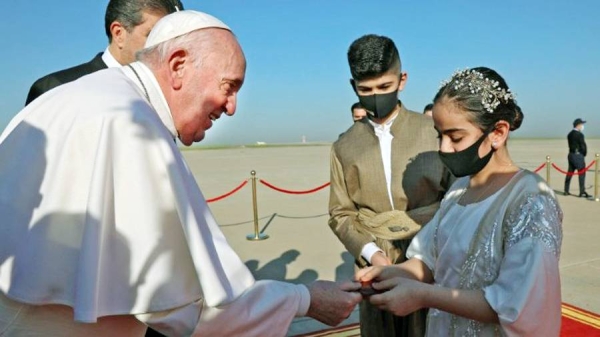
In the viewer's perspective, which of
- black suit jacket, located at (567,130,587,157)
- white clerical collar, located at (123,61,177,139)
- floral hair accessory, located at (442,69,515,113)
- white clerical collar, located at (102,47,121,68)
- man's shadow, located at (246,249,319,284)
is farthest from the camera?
black suit jacket, located at (567,130,587,157)

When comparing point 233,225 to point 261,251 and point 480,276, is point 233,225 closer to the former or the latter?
point 261,251

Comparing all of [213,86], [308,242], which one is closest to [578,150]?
[308,242]

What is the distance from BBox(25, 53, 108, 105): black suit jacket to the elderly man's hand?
1.97 m

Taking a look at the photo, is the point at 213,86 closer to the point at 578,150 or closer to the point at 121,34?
the point at 121,34

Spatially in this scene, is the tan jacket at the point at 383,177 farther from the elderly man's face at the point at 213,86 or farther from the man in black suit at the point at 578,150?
the man in black suit at the point at 578,150

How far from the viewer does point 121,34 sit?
293 cm

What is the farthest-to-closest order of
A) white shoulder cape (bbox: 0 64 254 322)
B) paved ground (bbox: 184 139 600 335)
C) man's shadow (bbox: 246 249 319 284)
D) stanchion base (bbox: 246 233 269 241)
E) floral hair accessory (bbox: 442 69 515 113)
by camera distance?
stanchion base (bbox: 246 233 269 241)
man's shadow (bbox: 246 249 319 284)
paved ground (bbox: 184 139 600 335)
floral hair accessory (bbox: 442 69 515 113)
white shoulder cape (bbox: 0 64 254 322)

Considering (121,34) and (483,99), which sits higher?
(121,34)

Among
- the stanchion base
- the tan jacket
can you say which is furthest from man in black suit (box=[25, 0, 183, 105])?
the stanchion base

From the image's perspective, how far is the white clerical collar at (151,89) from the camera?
65.6 inches

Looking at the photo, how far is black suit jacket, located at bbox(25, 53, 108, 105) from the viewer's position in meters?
2.83

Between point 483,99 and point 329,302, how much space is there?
106 cm

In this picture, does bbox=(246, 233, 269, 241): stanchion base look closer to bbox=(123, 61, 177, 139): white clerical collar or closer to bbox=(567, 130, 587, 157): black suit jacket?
bbox=(123, 61, 177, 139): white clerical collar

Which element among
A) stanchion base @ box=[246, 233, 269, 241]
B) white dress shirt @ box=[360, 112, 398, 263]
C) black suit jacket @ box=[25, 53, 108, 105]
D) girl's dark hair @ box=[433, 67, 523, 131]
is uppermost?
black suit jacket @ box=[25, 53, 108, 105]
